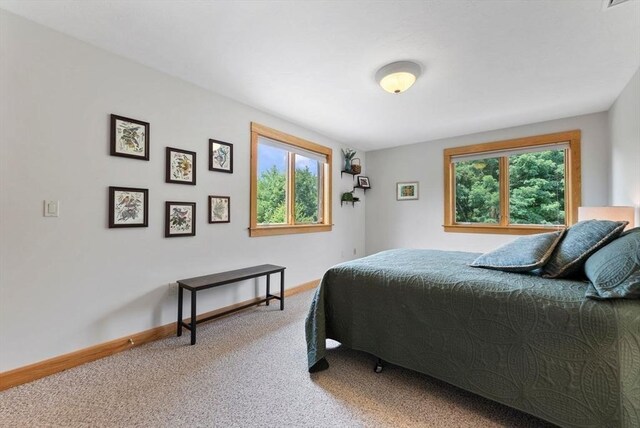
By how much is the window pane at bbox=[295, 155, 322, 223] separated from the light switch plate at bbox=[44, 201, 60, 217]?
102 inches

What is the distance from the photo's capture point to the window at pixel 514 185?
145 inches

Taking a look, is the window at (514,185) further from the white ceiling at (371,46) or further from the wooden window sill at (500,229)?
the white ceiling at (371,46)

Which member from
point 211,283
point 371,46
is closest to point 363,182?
point 371,46

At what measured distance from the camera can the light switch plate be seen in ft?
6.38

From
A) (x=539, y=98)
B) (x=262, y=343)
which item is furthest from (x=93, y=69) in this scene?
(x=539, y=98)

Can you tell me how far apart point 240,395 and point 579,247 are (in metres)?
2.18

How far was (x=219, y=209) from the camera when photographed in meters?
2.99

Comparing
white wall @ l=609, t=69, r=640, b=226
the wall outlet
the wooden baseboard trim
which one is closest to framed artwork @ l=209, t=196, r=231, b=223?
the wall outlet

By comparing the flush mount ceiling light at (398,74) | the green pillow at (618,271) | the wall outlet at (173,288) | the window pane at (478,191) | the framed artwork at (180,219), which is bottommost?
the wall outlet at (173,288)

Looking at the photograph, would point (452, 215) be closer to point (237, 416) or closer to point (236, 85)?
point (236, 85)

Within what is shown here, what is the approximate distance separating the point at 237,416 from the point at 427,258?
5.73ft

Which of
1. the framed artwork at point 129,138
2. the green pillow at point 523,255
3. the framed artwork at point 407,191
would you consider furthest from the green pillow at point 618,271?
the framed artwork at point 407,191

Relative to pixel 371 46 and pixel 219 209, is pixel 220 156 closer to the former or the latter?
pixel 219 209

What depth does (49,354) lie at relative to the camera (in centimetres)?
194
